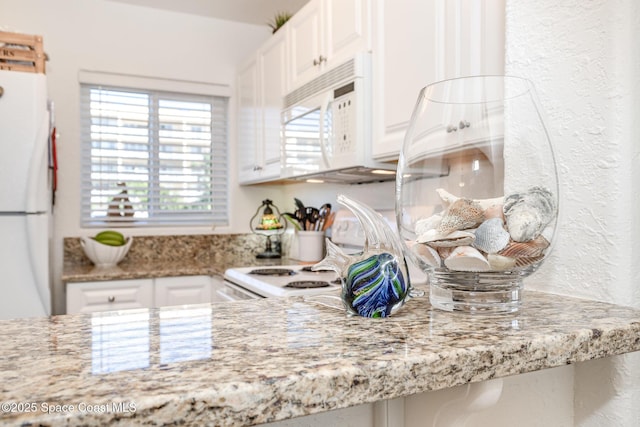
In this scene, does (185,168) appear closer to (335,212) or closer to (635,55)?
(335,212)

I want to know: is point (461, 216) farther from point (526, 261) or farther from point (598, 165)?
point (598, 165)

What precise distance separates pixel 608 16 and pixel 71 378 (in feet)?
3.04

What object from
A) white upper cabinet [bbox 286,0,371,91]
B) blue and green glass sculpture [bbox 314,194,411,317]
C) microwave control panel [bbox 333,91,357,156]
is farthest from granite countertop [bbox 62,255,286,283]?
blue and green glass sculpture [bbox 314,194,411,317]

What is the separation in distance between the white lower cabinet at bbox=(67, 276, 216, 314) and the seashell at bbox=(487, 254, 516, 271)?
2.18 metres

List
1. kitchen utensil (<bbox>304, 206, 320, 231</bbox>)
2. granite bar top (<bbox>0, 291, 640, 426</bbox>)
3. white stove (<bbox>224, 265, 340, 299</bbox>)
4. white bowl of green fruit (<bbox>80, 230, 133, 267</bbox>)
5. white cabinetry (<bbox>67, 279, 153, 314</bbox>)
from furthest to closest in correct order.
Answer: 1. kitchen utensil (<bbox>304, 206, 320, 231</bbox>)
2. white bowl of green fruit (<bbox>80, 230, 133, 267</bbox>)
3. white cabinetry (<bbox>67, 279, 153, 314</bbox>)
4. white stove (<bbox>224, 265, 340, 299</bbox>)
5. granite bar top (<bbox>0, 291, 640, 426</bbox>)

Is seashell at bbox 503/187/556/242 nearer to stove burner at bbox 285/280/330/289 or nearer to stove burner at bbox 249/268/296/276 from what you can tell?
stove burner at bbox 285/280/330/289

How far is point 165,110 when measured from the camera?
327 cm

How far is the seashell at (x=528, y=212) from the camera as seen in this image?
0.72 metres

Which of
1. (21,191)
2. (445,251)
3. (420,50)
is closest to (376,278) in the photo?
(445,251)

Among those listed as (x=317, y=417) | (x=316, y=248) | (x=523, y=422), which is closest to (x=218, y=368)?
(x=317, y=417)

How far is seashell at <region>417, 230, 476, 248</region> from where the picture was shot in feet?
2.35

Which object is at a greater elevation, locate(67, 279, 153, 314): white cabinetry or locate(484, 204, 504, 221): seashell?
locate(484, 204, 504, 221): seashell

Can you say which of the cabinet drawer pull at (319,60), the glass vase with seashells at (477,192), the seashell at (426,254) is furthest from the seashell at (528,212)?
the cabinet drawer pull at (319,60)

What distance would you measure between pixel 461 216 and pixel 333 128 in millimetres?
1395
